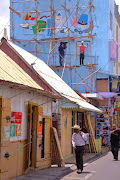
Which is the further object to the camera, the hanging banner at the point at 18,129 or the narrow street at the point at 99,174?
the hanging banner at the point at 18,129

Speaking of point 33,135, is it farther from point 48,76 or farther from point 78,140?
point 48,76

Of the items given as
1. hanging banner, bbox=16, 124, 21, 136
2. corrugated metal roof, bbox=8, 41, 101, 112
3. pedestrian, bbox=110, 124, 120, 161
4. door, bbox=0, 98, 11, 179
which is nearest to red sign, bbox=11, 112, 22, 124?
hanging banner, bbox=16, 124, 21, 136

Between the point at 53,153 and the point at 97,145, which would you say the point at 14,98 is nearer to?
the point at 53,153

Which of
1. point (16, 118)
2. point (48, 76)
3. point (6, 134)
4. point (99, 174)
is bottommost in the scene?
point (99, 174)

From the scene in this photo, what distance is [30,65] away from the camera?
16047 mm

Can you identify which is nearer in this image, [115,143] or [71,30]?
[115,143]

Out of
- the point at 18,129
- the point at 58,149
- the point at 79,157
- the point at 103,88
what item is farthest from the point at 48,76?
the point at 103,88

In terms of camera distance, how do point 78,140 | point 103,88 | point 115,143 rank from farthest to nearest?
point 103,88
point 115,143
point 78,140

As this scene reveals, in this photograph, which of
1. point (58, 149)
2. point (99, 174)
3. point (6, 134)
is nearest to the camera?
point (6, 134)

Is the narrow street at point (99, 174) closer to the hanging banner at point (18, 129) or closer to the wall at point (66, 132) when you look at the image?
the hanging banner at point (18, 129)

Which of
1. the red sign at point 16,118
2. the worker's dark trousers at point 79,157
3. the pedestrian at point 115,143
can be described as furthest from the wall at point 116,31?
the red sign at point 16,118

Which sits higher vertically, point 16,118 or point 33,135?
point 16,118

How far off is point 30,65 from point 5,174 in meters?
5.98

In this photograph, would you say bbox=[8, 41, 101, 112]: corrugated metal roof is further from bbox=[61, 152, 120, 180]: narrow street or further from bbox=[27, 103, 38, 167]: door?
bbox=[61, 152, 120, 180]: narrow street
